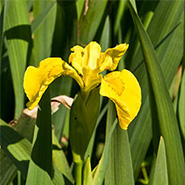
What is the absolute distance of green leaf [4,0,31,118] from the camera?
111 centimetres

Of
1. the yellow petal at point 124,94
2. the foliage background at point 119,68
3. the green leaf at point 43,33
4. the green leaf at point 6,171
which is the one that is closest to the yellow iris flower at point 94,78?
the yellow petal at point 124,94

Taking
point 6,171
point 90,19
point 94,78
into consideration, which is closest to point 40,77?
point 94,78

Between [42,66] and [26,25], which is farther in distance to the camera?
[26,25]

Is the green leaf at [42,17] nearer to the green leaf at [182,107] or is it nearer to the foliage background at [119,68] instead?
the foliage background at [119,68]

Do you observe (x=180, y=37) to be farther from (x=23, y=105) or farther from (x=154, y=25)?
(x=23, y=105)

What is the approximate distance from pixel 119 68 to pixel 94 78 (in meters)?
0.45

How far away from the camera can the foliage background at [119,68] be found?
809 mm

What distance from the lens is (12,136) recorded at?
825mm

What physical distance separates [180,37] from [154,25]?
0.27ft

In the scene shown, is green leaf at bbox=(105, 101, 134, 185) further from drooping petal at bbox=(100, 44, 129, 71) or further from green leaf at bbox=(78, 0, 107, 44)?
green leaf at bbox=(78, 0, 107, 44)

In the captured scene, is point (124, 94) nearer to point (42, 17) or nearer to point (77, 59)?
point (77, 59)

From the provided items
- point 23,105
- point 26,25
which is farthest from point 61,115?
point 26,25

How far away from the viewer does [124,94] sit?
63cm

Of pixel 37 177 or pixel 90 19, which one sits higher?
pixel 90 19
